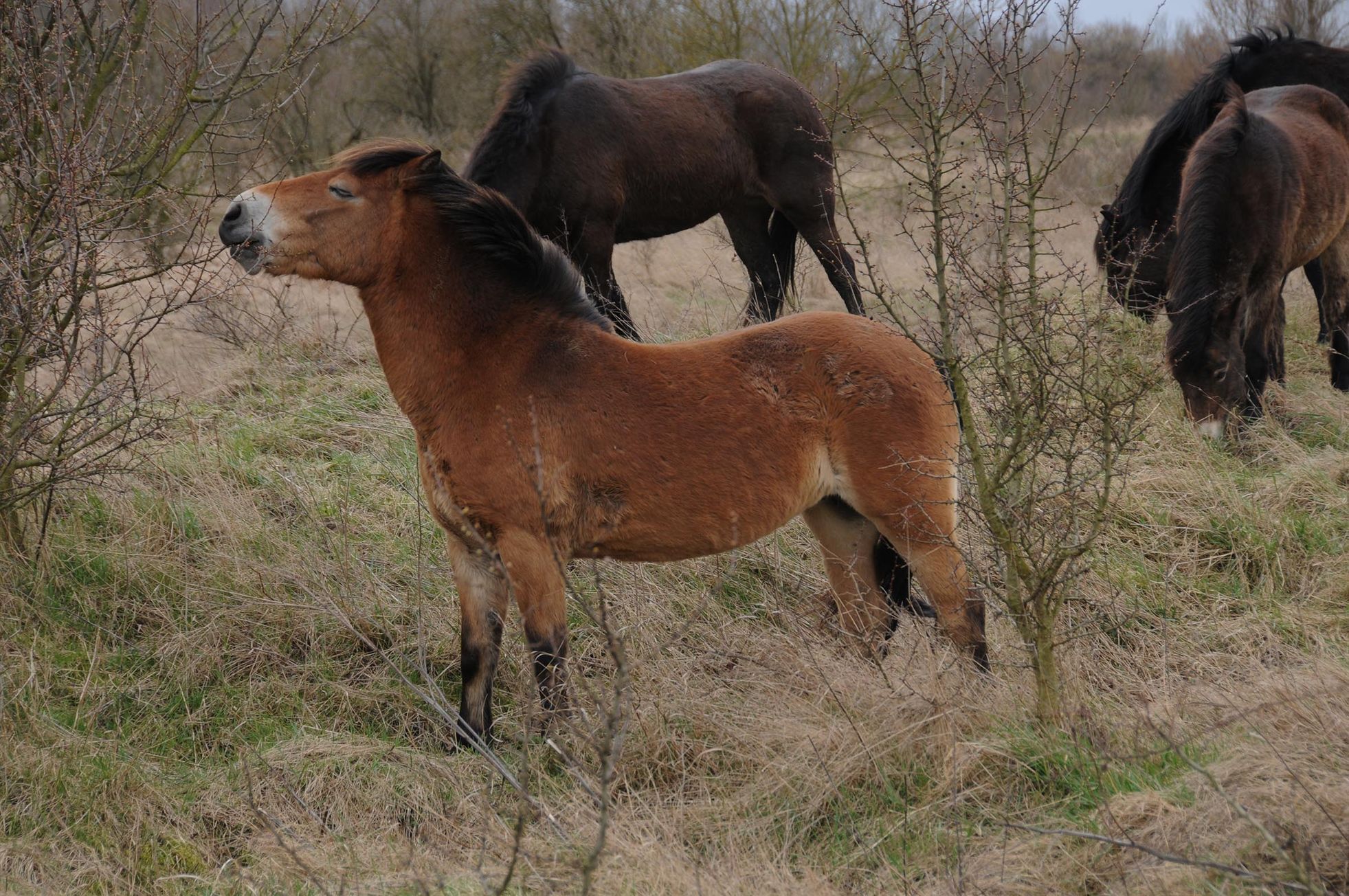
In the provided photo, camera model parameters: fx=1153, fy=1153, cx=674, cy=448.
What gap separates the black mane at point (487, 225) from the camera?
12.8ft

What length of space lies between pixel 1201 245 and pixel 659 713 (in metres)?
4.90

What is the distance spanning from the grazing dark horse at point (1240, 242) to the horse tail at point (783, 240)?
2.81 meters

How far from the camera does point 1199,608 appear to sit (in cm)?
478

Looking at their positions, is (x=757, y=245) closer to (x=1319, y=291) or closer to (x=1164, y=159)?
(x=1164, y=159)

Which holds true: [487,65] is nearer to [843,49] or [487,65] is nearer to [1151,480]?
[843,49]

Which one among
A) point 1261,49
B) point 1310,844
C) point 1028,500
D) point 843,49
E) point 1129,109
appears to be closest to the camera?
point 1310,844

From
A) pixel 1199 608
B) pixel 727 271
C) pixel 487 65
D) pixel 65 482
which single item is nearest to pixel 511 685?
pixel 65 482

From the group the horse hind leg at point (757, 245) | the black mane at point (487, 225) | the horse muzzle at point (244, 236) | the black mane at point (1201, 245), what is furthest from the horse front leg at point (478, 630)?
the horse hind leg at point (757, 245)

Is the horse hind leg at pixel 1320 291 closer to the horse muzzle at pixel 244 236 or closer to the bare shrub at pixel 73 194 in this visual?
the bare shrub at pixel 73 194

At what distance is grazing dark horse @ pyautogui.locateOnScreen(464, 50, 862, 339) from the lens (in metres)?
7.23

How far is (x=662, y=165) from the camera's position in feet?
25.3

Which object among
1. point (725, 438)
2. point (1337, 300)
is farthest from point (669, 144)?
point (1337, 300)

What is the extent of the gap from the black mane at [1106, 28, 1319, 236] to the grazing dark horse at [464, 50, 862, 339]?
2072 mm

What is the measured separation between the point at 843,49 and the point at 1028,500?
1466 cm
